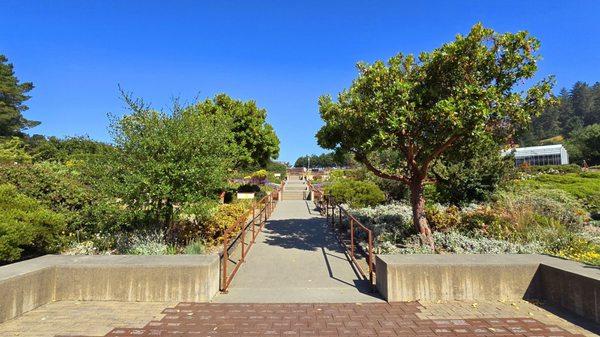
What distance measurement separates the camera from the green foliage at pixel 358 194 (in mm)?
Answer: 15539

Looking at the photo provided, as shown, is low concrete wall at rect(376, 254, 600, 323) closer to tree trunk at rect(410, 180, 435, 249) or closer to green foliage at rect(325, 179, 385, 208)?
tree trunk at rect(410, 180, 435, 249)

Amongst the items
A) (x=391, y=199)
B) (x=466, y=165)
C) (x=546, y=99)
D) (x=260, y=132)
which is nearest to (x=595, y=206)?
(x=466, y=165)

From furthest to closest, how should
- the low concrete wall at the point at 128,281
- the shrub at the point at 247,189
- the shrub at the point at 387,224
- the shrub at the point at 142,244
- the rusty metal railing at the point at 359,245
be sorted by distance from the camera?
1. the shrub at the point at 247,189
2. the shrub at the point at 387,224
3. the shrub at the point at 142,244
4. the rusty metal railing at the point at 359,245
5. the low concrete wall at the point at 128,281

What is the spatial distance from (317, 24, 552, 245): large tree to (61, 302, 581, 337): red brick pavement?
3170 millimetres

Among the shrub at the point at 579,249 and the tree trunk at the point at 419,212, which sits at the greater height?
the tree trunk at the point at 419,212

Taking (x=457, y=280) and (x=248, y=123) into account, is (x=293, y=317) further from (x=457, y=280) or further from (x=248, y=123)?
(x=248, y=123)

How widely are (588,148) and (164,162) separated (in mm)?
66903

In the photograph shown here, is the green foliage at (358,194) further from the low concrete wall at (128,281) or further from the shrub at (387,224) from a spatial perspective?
the low concrete wall at (128,281)

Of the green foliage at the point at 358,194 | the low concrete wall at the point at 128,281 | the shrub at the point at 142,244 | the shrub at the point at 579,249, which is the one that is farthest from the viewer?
the green foliage at the point at 358,194

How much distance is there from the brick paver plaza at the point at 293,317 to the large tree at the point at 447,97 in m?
2.88

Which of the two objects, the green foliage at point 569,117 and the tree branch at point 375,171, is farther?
the green foliage at point 569,117

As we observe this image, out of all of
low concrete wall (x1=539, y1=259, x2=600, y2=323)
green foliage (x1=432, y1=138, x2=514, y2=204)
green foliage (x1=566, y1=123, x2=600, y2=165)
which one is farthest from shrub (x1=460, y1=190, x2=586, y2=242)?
green foliage (x1=566, y1=123, x2=600, y2=165)

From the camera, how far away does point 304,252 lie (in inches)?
340

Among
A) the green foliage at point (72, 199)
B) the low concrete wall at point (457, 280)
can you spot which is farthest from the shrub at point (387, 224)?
the green foliage at point (72, 199)
